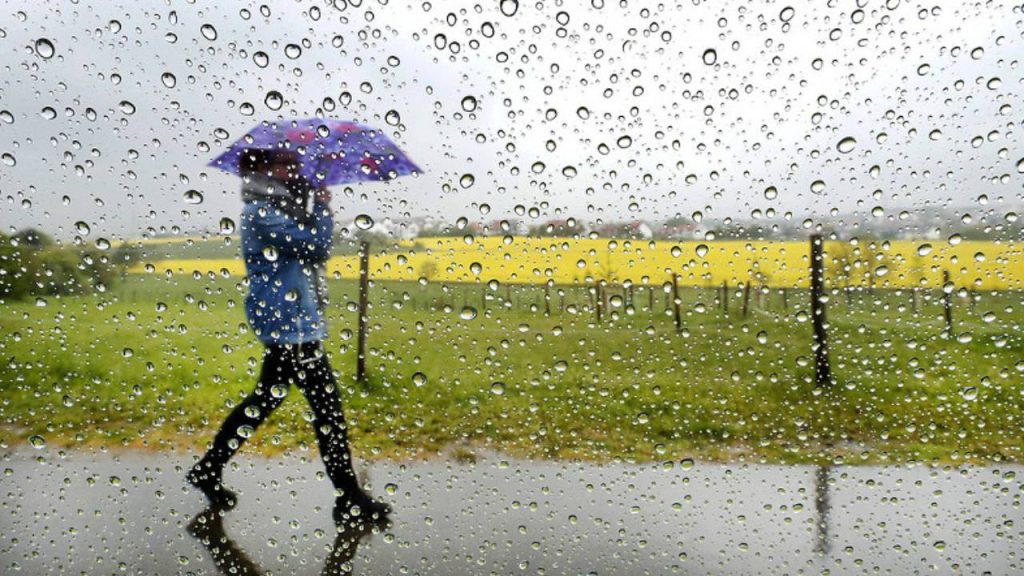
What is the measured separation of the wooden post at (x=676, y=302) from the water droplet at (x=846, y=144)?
423 mm

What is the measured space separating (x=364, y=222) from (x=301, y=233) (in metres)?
0.14

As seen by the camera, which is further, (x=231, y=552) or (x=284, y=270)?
(x=231, y=552)

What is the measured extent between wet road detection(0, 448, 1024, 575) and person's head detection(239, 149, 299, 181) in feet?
2.16

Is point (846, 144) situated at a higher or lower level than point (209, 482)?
higher

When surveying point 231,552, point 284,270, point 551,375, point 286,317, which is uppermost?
point 284,270

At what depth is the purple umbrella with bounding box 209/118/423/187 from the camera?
108 centimetres

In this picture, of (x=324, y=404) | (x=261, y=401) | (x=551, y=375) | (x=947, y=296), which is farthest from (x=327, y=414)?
(x=947, y=296)

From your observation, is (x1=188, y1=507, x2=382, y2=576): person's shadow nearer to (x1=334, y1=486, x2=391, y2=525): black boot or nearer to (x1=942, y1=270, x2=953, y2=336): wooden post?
(x1=334, y1=486, x2=391, y2=525): black boot

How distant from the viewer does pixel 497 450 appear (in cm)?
125

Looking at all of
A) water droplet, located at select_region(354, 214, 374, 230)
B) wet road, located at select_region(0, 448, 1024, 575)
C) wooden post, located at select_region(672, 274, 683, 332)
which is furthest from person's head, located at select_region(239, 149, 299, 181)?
wooden post, located at select_region(672, 274, 683, 332)

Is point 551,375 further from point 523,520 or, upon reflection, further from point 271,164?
point 271,164

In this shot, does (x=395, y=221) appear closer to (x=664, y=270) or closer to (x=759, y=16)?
(x=664, y=270)

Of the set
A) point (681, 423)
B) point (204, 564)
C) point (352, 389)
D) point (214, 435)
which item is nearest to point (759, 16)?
point (681, 423)

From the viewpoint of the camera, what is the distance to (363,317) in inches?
46.3
